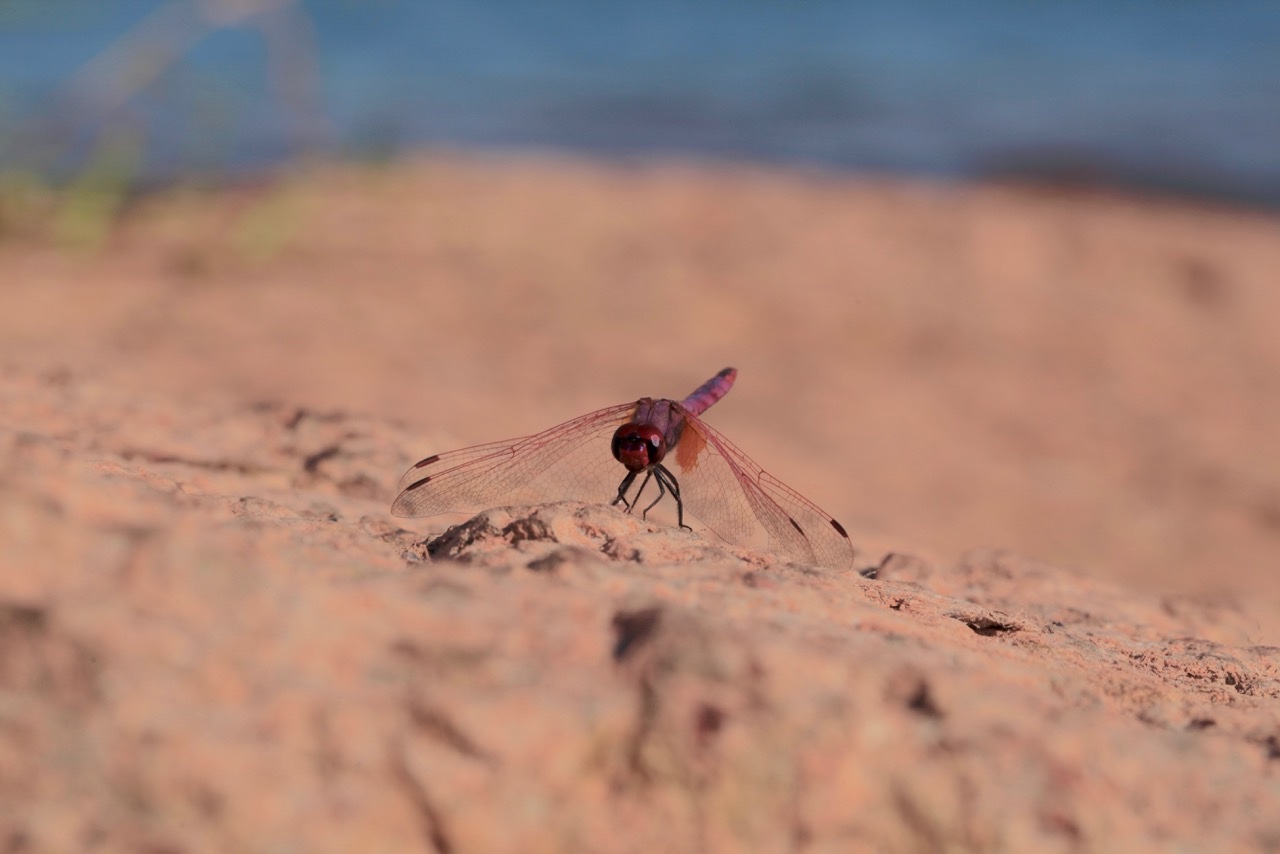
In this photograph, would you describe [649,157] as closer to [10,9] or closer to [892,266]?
[892,266]

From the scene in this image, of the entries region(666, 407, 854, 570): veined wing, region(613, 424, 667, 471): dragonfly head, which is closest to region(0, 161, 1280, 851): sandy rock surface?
region(666, 407, 854, 570): veined wing

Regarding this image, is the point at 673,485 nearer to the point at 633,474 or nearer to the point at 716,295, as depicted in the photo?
the point at 633,474

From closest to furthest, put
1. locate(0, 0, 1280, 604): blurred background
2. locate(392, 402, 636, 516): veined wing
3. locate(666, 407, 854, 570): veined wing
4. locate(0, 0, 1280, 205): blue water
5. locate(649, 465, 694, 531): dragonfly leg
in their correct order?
locate(666, 407, 854, 570): veined wing
locate(392, 402, 636, 516): veined wing
locate(649, 465, 694, 531): dragonfly leg
locate(0, 0, 1280, 604): blurred background
locate(0, 0, 1280, 205): blue water

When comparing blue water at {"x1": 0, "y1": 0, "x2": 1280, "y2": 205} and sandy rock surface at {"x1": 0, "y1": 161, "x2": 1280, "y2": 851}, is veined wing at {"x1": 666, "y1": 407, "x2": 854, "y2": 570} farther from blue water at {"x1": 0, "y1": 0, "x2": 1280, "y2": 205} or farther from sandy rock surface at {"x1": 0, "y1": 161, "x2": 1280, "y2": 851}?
blue water at {"x1": 0, "y1": 0, "x2": 1280, "y2": 205}

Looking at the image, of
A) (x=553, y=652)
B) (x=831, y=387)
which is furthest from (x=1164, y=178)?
(x=553, y=652)

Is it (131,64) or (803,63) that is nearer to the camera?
(131,64)
